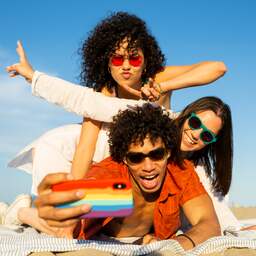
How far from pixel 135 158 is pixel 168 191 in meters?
0.54

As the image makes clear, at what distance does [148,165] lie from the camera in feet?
13.9

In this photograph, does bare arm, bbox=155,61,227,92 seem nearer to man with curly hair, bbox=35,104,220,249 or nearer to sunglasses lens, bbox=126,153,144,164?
man with curly hair, bbox=35,104,220,249

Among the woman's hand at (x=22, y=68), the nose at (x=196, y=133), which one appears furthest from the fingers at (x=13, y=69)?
the nose at (x=196, y=133)

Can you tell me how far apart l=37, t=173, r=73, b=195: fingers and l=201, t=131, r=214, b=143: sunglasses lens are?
3163mm

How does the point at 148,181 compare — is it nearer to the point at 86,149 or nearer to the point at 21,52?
the point at 86,149

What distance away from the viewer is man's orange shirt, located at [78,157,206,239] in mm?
4496

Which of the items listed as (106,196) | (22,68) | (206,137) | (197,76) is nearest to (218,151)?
(206,137)

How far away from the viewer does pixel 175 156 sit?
479 cm

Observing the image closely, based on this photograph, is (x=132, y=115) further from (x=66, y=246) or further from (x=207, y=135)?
(x=66, y=246)

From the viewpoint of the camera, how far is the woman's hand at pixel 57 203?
8.09 ft

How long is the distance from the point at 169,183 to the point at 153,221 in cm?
46

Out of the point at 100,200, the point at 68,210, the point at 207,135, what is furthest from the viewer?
the point at 207,135

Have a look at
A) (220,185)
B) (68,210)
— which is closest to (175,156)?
(220,185)

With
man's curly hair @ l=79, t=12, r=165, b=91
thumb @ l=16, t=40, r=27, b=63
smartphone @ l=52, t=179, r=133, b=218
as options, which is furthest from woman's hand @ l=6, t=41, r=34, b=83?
smartphone @ l=52, t=179, r=133, b=218
